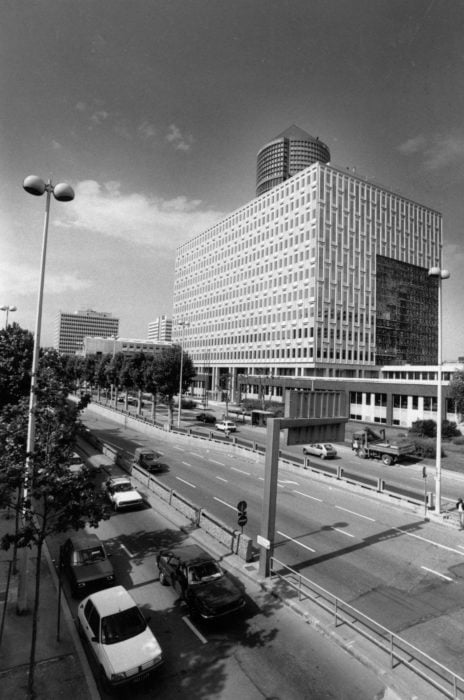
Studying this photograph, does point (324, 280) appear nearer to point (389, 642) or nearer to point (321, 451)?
point (321, 451)

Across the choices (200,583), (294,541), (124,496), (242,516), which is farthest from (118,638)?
(124,496)

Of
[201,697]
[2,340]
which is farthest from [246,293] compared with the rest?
[201,697]

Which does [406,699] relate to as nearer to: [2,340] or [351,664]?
[351,664]

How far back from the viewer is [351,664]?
11.0m

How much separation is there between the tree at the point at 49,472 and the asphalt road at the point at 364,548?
9.85m

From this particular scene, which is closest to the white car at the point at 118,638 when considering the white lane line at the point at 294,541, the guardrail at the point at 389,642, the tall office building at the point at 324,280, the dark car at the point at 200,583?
the dark car at the point at 200,583

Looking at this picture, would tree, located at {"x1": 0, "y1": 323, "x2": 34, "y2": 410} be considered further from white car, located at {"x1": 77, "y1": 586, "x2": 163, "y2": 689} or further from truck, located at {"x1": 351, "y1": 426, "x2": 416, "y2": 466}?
truck, located at {"x1": 351, "y1": 426, "x2": 416, "y2": 466}

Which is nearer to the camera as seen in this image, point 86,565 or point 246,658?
point 246,658

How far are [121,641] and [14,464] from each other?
17.9 ft

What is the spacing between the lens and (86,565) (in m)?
15.2

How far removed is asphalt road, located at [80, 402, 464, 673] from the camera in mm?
13570

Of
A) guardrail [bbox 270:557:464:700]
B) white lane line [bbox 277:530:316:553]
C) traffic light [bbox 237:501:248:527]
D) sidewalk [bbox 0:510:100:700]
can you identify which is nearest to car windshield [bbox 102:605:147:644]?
sidewalk [bbox 0:510:100:700]

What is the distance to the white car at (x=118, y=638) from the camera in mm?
10023

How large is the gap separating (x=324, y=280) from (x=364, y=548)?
74508 millimetres
